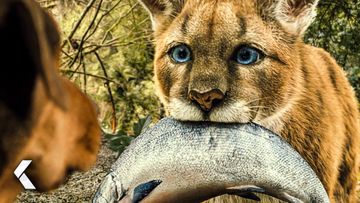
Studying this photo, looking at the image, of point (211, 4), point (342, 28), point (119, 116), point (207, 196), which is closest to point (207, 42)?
point (211, 4)

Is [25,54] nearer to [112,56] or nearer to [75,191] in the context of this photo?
[75,191]

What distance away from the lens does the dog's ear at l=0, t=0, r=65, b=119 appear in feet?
2.25

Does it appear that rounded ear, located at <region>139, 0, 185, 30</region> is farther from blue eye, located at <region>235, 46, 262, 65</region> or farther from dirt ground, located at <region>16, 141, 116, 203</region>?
dirt ground, located at <region>16, 141, 116, 203</region>

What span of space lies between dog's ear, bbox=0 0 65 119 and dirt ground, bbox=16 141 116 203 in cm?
243

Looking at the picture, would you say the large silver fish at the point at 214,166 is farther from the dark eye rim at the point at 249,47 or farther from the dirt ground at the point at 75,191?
the dirt ground at the point at 75,191

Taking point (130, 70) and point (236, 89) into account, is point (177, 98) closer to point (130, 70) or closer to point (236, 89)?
point (236, 89)

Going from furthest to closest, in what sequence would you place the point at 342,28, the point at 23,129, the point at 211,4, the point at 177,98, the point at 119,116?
the point at 119,116
the point at 342,28
the point at 211,4
the point at 177,98
the point at 23,129

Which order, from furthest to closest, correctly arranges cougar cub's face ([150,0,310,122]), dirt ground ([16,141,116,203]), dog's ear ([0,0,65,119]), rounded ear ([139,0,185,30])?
dirt ground ([16,141,116,203]) < rounded ear ([139,0,185,30]) < cougar cub's face ([150,0,310,122]) < dog's ear ([0,0,65,119])

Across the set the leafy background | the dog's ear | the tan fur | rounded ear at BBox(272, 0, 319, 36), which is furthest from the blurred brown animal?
the leafy background

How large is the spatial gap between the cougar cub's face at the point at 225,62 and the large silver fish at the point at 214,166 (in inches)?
2.0

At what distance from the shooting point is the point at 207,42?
7.64ft

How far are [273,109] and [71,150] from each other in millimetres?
1499

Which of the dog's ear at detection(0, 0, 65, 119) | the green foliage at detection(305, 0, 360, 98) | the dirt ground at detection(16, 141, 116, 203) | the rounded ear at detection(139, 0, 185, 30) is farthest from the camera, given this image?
the green foliage at detection(305, 0, 360, 98)

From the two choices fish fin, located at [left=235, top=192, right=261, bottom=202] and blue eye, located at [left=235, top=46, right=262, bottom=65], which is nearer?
fish fin, located at [left=235, top=192, right=261, bottom=202]
